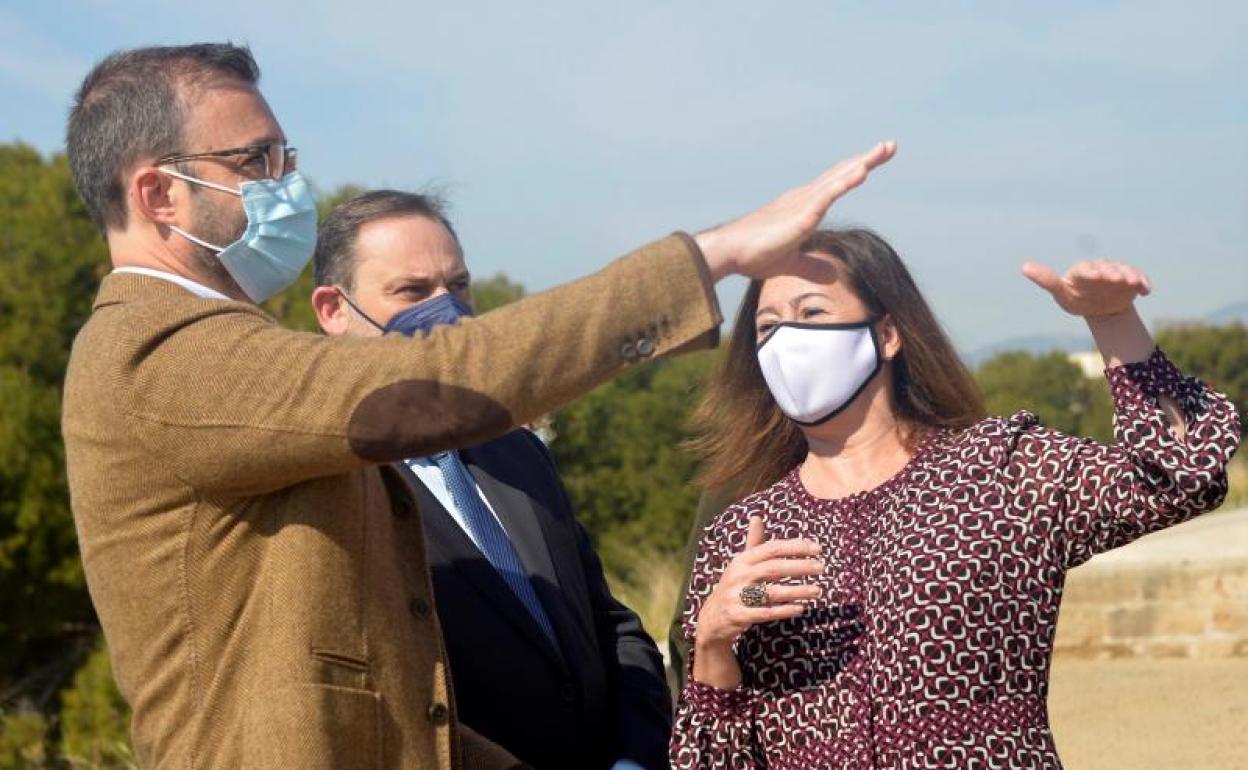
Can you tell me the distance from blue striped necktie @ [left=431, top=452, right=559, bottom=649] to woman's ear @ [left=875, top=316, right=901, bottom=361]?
3.21 feet

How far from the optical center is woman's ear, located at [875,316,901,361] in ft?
12.5

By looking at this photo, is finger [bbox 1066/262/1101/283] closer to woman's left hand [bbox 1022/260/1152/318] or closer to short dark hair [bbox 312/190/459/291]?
woman's left hand [bbox 1022/260/1152/318]

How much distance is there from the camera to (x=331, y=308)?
171 inches

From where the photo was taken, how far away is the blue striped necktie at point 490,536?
3.58 m

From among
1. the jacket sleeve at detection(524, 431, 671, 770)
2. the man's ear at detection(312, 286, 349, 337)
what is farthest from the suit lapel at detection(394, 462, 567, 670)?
the man's ear at detection(312, 286, 349, 337)

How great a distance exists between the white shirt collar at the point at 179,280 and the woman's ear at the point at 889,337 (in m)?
1.67

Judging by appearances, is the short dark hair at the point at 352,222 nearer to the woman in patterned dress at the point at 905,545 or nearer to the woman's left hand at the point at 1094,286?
the woman in patterned dress at the point at 905,545

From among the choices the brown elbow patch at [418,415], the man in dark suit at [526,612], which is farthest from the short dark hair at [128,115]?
the man in dark suit at [526,612]

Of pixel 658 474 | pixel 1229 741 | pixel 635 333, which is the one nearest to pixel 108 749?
pixel 658 474

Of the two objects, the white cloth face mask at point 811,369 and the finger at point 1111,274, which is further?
the white cloth face mask at point 811,369

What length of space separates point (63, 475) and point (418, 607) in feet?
36.5

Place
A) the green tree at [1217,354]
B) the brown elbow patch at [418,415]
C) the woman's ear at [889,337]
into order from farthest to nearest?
the green tree at [1217,354] → the woman's ear at [889,337] → the brown elbow patch at [418,415]

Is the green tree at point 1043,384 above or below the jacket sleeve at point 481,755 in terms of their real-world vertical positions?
below

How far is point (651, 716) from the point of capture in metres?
3.67
